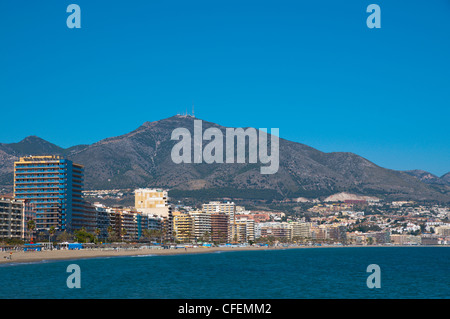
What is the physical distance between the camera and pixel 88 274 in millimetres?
84188

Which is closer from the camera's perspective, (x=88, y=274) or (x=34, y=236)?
(x=88, y=274)

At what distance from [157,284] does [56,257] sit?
64537mm
